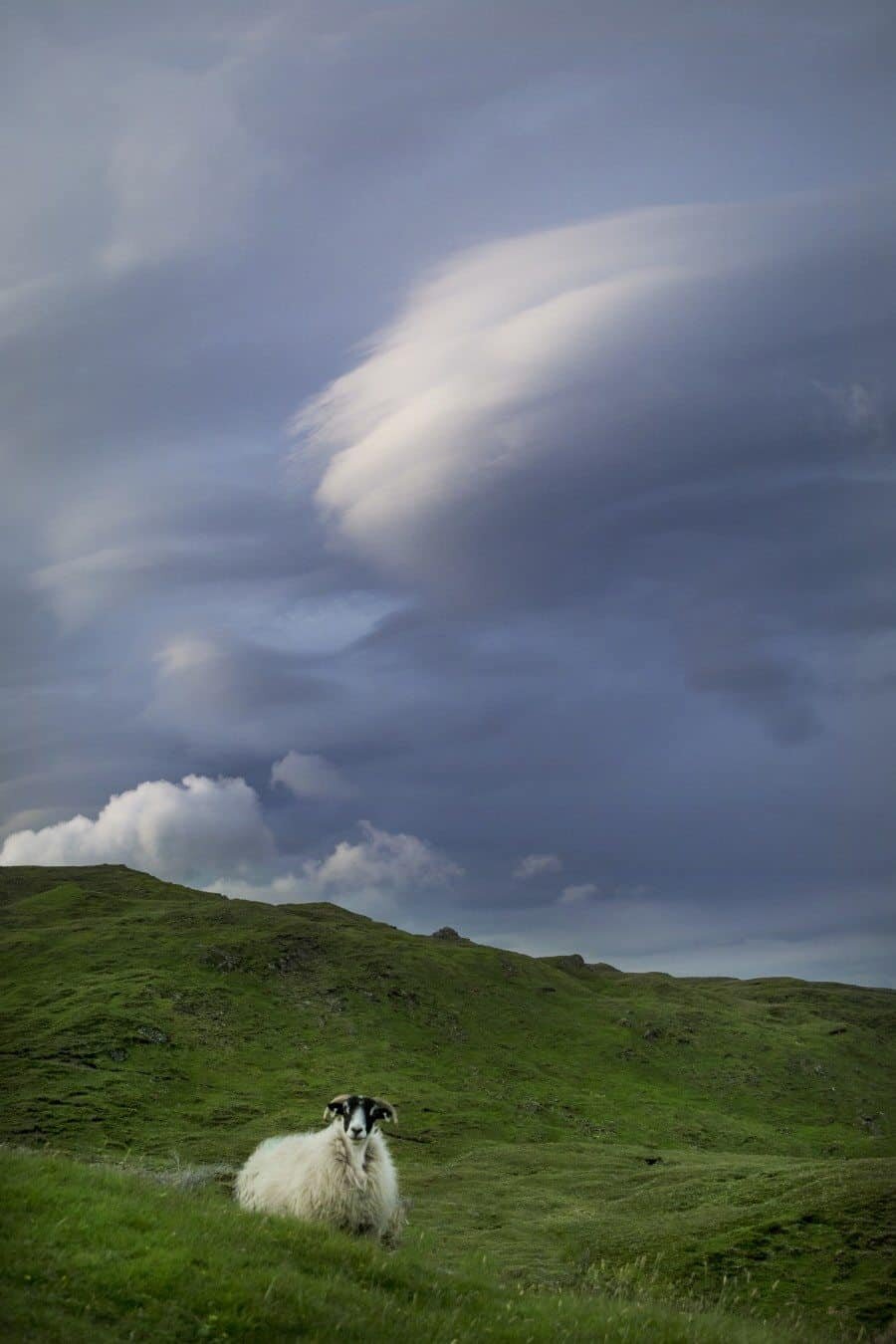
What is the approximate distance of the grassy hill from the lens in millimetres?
16125

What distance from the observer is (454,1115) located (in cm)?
7488

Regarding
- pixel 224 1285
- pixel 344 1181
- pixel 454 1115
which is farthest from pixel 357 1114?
pixel 454 1115

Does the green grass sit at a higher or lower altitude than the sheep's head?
lower

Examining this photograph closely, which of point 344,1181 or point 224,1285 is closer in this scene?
point 224,1285

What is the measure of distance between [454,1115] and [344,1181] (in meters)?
58.7

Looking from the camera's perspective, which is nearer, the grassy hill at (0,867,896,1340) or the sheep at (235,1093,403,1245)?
the grassy hill at (0,867,896,1340)

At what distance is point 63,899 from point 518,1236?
369 ft

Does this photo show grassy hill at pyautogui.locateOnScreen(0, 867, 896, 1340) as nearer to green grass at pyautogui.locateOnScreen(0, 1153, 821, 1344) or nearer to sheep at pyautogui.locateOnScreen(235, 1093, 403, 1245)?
green grass at pyautogui.locateOnScreen(0, 1153, 821, 1344)

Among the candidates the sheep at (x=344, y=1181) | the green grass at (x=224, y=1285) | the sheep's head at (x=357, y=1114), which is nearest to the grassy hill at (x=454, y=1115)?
the green grass at (x=224, y=1285)

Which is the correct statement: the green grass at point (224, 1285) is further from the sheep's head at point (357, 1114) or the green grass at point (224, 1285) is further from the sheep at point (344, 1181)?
the sheep's head at point (357, 1114)

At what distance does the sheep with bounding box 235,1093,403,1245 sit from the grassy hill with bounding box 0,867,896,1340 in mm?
1462

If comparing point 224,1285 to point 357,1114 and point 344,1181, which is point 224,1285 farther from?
point 357,1114

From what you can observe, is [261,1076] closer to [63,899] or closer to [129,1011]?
[129,1011]

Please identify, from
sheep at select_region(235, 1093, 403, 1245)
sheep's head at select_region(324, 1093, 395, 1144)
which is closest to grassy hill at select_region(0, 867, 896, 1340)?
sheep at select_region(235, 1093, 403, 1245)
